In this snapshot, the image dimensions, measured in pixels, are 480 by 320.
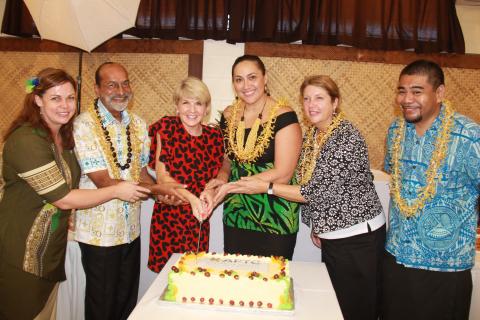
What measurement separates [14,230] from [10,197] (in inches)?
7.1

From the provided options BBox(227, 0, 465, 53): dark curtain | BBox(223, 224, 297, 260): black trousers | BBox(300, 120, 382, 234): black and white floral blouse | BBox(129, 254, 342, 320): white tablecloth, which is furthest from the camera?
BBox(227, 0, 465, 53): dark curtain

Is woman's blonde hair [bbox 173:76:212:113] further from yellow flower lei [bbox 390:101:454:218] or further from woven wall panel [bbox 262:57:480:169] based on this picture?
woven wall panel [bbox 262:57:480:169]

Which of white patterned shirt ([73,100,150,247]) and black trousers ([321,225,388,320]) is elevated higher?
white patterned shirt ([73,100,150,247])

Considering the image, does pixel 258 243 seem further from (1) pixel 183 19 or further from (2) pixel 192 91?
(1) pixel 183 19

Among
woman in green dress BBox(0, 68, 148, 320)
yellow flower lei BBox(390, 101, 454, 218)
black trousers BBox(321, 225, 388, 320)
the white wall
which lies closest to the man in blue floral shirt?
yellow flower lei BBox(390, 101, 454, 218)

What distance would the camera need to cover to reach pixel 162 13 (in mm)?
4129

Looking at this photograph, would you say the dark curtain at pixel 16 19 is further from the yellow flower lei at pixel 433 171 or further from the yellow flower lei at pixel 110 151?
the yellow flower lei at pixel 433 171

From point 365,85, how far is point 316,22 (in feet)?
2.86

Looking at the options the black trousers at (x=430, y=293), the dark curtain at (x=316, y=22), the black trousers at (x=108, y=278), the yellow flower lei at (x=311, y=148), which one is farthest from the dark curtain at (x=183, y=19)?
the black trousers at (x=430, y=293)

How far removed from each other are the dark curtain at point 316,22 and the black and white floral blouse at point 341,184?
6.60 ft

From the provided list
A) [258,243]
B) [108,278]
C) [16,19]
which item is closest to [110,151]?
[108,278]

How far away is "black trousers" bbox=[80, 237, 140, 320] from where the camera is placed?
8.24 feet

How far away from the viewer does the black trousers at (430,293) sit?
2.32 m

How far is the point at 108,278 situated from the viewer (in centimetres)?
253
